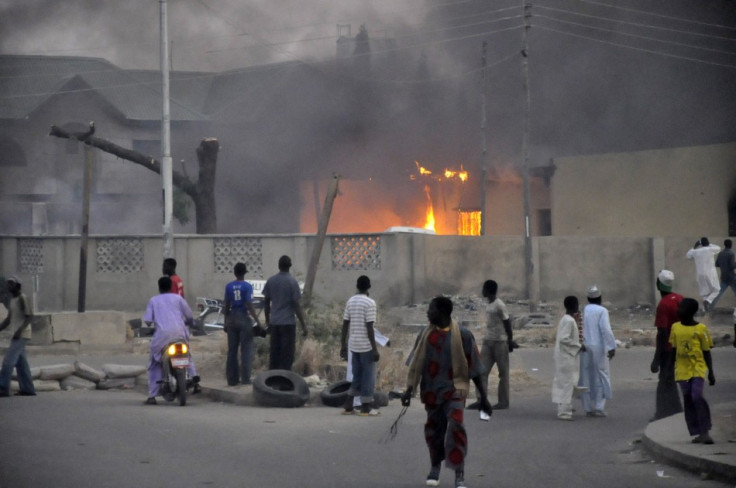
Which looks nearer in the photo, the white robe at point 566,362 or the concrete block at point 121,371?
the white robe at point 566,362

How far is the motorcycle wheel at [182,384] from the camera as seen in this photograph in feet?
38.5

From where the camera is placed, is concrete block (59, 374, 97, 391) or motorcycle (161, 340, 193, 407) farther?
concrete block (59, 374, 97, 391)

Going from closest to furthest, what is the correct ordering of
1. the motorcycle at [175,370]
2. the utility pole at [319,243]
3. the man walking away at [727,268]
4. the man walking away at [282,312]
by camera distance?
the motorcycle at [175,370] → the man walking away at [282,312] → the utility pole at [319,243] → the man walking away at [727,268]

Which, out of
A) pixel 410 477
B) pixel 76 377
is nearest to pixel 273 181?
pixel 76 377

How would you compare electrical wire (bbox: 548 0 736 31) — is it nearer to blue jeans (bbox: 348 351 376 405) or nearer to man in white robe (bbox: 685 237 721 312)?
man in white robe (bbox: 685 237 721 312)

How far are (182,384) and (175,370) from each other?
0.19m

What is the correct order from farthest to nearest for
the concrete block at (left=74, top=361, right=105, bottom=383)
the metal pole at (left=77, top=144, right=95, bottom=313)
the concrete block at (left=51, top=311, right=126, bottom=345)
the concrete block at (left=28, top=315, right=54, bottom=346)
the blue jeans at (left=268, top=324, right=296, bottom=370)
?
the metal pole at (left=77, top=144, right=95, bottom=313)
the concrete block at (left=51, top=311, right=126, bottom=345)
the concrete block at (left=28, top=315, right=54, bottom=346)
the concrete block at (left=74, top=361, right=105, bottom=383)
the blue jeans at (left=268, top=324, right=296, bottom=370)

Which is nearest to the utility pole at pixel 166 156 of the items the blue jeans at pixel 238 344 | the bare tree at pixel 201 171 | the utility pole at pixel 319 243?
the utility pole at pixel 319 243

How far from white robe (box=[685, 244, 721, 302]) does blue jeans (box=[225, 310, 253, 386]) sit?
12321 millimetres

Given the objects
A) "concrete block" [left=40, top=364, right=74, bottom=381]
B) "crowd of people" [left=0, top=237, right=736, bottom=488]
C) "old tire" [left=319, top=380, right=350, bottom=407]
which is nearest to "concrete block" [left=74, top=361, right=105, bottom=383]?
"concrete block" [left=40, top=364, right=74, bottom=381]

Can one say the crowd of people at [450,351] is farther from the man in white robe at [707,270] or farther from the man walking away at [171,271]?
the man in white robe at [707,270]

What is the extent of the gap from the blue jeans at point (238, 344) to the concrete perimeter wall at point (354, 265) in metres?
13.1

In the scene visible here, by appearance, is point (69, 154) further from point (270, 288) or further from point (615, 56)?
point (270, 288)

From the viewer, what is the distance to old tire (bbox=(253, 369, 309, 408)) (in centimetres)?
1191
